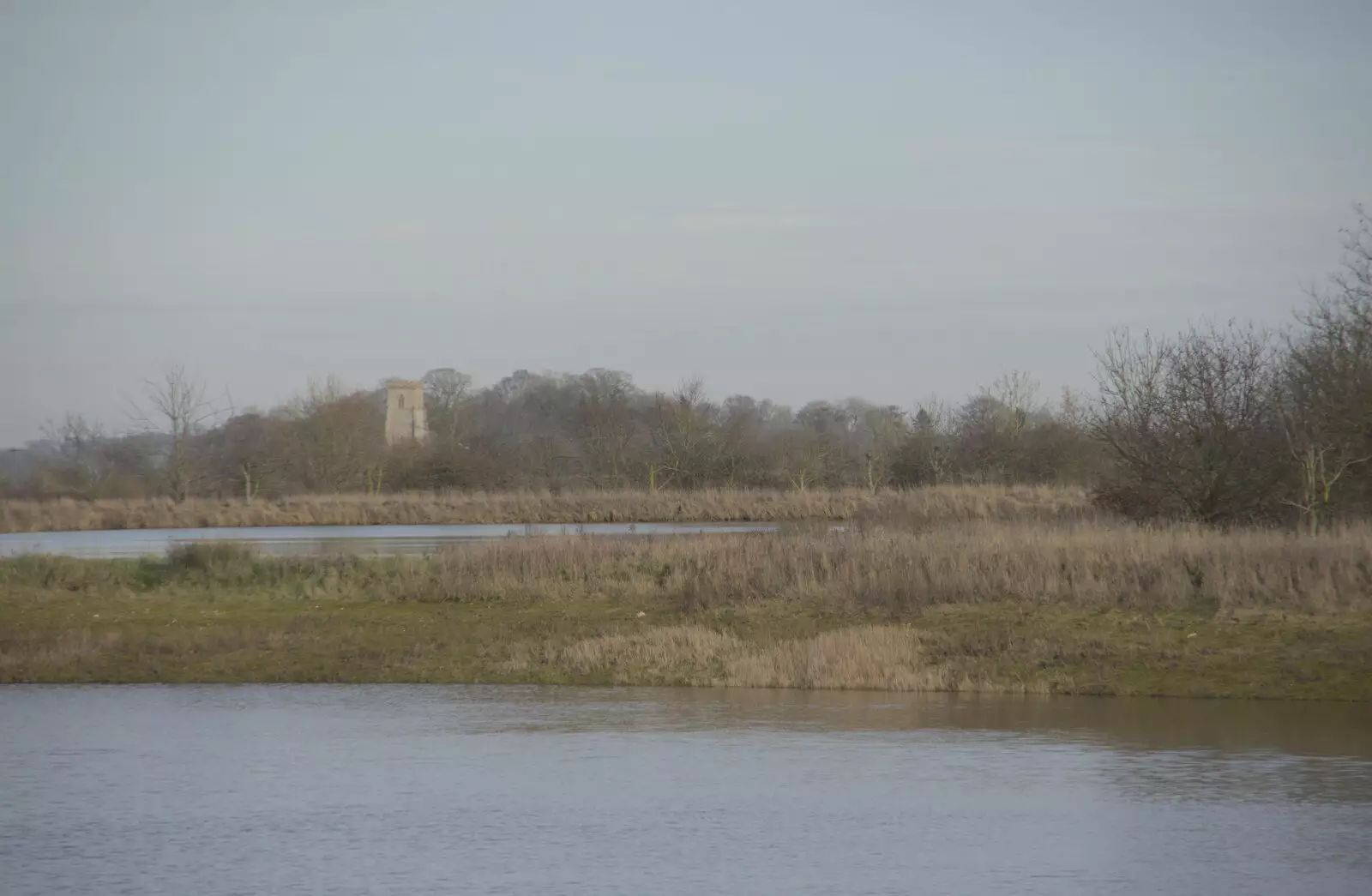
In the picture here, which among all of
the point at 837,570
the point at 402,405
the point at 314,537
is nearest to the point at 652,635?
the point at 837,570

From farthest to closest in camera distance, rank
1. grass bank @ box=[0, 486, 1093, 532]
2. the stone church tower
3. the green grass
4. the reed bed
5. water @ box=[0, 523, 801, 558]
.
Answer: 1. the stone church tower
2. grass bank @ box=[0, 486, 1093, 532]
3. water @ box=[0, 523, 801, 558]
4. the reed bed
5. the green grass

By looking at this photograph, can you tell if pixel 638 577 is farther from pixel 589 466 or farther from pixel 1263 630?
pixel 589 466

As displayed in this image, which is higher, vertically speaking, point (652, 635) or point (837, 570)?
point (837, 570)

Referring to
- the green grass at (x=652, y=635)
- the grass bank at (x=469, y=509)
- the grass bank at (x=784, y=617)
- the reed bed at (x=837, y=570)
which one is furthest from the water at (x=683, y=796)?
the grass bank at (x=469, y=509)

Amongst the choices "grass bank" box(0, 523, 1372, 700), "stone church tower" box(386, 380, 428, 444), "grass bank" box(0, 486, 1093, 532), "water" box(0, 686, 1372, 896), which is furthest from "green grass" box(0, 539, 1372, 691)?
"stone church tower" box(386, 380, 428, 444)

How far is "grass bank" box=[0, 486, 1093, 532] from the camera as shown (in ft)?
169

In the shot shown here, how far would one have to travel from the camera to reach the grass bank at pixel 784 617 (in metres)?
19.2

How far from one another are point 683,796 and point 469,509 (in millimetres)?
42382

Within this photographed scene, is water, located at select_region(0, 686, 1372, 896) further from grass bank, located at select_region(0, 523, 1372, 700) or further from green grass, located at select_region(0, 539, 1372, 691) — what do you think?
grass bank, located at select_region(0, 523, 1372, 700)

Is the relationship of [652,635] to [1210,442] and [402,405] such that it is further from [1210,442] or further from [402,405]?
[402,405]

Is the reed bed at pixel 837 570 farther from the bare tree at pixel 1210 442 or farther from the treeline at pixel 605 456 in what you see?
the treeline at pixel 605 456

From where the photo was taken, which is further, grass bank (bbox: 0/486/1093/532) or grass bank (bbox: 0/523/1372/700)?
grass bank (bbox: 0/486/1093/532)

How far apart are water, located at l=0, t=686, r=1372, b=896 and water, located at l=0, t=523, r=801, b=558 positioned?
13421mm

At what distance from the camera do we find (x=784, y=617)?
73.9ft
